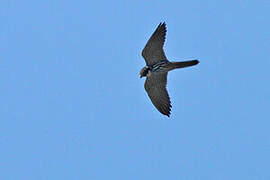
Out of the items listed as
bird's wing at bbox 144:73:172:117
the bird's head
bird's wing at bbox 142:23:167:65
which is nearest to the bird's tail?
bird's wing at bbox 142:23:167:65

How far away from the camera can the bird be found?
1734 centimetres

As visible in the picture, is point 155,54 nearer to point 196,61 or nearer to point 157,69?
point 157,69

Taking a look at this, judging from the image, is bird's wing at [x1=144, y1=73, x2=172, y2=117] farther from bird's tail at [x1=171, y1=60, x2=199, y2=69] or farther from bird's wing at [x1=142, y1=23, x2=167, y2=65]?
bird's tail at [x1=171, y1=60, x2=199, y2=69]

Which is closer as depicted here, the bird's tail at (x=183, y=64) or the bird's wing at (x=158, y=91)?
the bird's tail at (x=183, y=64)

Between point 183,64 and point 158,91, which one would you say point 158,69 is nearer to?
point 158,91

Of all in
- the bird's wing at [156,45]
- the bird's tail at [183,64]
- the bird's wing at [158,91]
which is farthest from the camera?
the bird's wing at [158,91]

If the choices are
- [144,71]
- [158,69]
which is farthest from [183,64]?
[144,71]

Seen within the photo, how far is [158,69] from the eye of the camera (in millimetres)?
17734

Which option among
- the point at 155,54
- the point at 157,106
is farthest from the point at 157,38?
the point at 157,106

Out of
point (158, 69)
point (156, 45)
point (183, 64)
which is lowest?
point (183, 64)

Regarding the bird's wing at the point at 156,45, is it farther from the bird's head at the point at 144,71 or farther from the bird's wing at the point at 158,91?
the bird's wing at the point at 158,91

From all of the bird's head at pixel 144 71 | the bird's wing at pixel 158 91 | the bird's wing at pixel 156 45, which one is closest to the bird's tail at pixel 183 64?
the bird's wing at pixel 156 45

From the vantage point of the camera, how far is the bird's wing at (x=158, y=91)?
1803 cm

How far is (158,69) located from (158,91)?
113 centimetres
